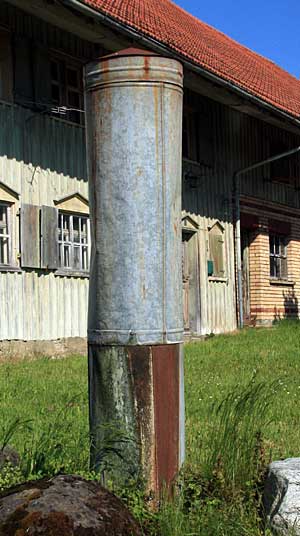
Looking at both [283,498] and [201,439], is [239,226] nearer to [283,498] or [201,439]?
[201,439]

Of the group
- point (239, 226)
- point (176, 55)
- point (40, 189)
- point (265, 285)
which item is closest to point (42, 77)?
point (40, 189)

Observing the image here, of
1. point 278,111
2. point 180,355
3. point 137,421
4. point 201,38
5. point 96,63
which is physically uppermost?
point 201,38

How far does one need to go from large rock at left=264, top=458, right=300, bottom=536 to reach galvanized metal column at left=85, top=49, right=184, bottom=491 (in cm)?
51

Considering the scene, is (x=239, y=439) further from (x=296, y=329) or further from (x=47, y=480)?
(x=296, y=329)

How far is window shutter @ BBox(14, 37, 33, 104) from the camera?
1250 cm

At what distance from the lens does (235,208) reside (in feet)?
61.0

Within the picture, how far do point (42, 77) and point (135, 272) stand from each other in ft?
31.4

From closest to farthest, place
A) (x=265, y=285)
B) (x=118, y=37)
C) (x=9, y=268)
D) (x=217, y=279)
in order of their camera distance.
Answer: (x=9, y=268) < (x=118, y=37) < (x=217, y=279) < (x=265, y=285)

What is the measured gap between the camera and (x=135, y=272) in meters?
4.00

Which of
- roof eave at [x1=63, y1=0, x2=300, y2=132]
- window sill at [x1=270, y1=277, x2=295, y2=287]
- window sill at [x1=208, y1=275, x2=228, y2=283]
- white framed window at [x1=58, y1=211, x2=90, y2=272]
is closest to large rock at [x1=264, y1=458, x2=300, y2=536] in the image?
roof eave at [x1=63, y1=0, x2=300, y2=132]

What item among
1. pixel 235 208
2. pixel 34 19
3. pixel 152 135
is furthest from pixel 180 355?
pixel 235 208

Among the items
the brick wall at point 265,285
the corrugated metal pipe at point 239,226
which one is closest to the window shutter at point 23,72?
the corrugated metal pipe at point 239,226

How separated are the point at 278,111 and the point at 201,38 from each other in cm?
392

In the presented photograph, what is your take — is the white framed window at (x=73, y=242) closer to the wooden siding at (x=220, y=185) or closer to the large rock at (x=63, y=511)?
the wooden siding at (x=220, y=185)
